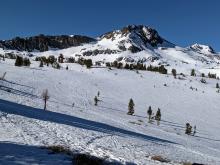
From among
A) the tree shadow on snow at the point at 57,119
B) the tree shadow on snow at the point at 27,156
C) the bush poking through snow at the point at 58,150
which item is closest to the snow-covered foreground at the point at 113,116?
the tree shadow on snow at the point at 57,119

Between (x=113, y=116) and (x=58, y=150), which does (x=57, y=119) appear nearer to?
(x=58, y=150)

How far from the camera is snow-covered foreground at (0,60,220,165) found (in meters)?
30.0

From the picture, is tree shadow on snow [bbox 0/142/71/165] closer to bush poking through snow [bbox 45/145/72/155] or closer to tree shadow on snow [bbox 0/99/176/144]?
bush poking through snow [bbox 45/145/72/155]

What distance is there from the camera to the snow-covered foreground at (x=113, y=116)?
30.0 metres

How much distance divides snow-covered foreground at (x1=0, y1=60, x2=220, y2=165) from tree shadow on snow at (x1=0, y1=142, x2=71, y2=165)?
0.34 meters

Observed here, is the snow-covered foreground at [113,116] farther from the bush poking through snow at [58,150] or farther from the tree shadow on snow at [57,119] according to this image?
the bush poking through snow at [58,150]

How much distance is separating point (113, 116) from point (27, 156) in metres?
54.0

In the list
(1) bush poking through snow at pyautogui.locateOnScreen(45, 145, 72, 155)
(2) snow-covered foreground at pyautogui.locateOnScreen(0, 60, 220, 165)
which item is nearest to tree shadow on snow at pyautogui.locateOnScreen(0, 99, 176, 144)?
(2) snow-covered foreground at pyautogui.locateOnScreen(0, 60, 220, 165)

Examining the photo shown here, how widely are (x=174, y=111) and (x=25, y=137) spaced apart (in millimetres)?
87897

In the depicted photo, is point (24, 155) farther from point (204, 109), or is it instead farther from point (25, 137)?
point (204, 109)

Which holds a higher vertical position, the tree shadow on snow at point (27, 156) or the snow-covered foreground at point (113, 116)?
the tree shadow on snow at point (27, 156)

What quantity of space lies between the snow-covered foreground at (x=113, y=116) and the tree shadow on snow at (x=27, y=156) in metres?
0.34

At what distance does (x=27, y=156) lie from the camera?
68.5 ft

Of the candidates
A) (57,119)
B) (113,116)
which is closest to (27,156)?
(57,119)
